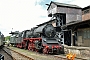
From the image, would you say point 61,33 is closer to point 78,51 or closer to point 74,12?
point 74,12

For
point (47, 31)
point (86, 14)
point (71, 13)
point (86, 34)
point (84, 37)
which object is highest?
point (71, 13)

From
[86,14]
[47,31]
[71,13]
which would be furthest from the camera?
[71,13]

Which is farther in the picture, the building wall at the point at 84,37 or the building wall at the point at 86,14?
the building wall at the point at 86,14

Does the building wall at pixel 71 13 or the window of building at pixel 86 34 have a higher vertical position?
the building wall at pixel 71 13

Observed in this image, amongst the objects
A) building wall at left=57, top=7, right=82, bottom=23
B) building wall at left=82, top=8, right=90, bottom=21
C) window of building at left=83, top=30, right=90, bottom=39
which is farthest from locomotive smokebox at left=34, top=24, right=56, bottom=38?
building wall at left=57, top=7, right=82, bottom=23

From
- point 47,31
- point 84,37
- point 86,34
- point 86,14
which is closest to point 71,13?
point 86,14

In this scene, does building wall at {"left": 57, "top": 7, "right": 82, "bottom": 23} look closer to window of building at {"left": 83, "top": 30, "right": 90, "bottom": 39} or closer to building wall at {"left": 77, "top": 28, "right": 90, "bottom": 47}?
building wall at {"left": 77, "top": 28, "right": 90, "bottom": 47}

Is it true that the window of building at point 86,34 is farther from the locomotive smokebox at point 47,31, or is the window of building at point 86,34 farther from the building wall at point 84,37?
the locomotive smokebox at point 47,31

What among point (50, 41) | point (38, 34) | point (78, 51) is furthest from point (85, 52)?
point (38, 34)

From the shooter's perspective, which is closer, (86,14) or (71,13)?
(86,14)

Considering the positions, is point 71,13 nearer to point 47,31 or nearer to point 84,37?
point 84,37

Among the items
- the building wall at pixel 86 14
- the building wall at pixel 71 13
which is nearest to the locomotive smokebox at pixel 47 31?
the building wall at pixel 86 14

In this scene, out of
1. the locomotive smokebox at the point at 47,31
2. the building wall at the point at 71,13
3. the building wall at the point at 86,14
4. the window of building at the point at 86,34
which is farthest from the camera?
the building wall at the point at 71,13

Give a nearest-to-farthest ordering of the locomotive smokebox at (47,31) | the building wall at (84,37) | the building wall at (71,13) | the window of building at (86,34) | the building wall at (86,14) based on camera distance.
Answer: the locomotive smokebox at (47,31) < the window of building at (86,34) < the building wall at (84,37) < the building wall at (86,14) < the building wall at (71,13)
